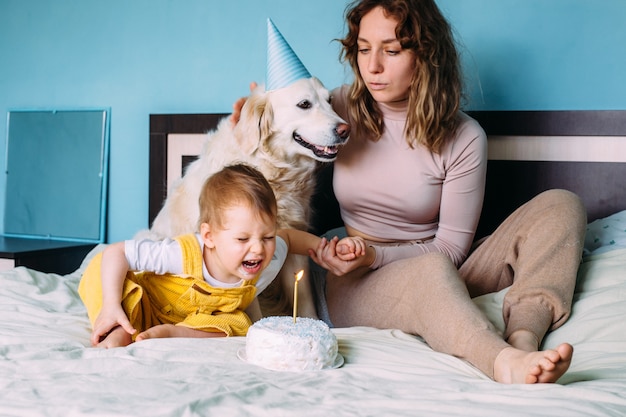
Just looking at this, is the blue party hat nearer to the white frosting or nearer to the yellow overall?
the yellow overall

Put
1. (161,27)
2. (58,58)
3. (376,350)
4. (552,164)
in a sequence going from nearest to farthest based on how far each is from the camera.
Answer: (376,350) < (552,164) < (161,27) < (58,58)

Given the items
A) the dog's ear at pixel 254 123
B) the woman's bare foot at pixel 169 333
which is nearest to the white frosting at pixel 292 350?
the woman's bare foot at pixel 169 333

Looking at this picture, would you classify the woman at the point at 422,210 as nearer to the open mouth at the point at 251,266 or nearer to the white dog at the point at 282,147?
the white dog at the point at 282,147

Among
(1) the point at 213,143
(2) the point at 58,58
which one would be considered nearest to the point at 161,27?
(2) the point at 58,58

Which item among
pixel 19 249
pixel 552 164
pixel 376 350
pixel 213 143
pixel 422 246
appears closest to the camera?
pixel 376 350

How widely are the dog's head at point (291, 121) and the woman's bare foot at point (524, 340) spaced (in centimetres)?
71

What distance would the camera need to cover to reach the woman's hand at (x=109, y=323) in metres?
1.39

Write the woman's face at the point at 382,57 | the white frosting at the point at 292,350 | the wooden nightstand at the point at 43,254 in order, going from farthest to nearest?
the wooden nightstand at the point at 43,254 < the woman's face at the point at 382,57 < the white frosting at the point at 292,350

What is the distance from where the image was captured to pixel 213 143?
78.5 inches

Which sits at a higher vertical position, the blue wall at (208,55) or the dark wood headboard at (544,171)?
the blue wall at (208,55)

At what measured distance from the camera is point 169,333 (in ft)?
4.75

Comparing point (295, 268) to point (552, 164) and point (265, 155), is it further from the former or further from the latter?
point (552, 164)

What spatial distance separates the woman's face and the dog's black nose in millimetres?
124

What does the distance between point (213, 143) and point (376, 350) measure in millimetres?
915
